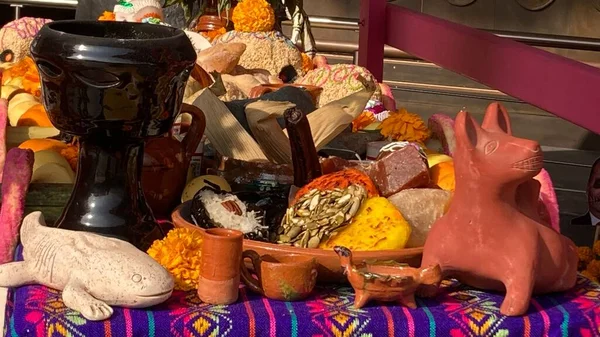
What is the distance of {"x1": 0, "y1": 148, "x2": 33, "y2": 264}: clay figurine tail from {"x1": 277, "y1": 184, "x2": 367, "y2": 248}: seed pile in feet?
1.16

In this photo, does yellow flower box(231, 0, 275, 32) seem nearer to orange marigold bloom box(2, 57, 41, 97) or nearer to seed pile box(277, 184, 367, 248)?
orange marigold bloom box(2, 57, 41, 97)

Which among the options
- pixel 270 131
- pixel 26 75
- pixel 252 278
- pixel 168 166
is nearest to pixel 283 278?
pixel 252 278

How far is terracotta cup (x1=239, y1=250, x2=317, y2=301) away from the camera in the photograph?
1.00 meters

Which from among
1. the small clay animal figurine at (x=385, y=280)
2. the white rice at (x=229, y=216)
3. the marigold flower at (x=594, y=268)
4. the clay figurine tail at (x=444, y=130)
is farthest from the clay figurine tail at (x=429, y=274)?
the marigold flower at (x=594, y=268)

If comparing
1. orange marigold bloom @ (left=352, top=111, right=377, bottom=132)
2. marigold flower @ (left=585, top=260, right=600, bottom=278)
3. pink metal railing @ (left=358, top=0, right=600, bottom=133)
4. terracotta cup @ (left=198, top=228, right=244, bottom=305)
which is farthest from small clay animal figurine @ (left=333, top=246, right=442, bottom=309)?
marigold flower @ (left=585, top=260, right=600, bottom=278)

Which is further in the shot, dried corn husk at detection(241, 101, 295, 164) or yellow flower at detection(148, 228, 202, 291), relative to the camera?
dried corn husk at detection(241, 101, 295, 164)

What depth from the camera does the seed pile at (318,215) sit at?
109cm

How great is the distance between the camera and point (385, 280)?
0.99m

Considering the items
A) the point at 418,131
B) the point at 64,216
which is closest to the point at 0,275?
the point at 64,216

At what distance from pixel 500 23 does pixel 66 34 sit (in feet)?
15.3

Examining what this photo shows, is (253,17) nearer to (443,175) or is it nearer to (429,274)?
(443,175)

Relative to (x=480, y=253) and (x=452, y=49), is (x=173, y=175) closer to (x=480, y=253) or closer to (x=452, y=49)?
(x=480, y=253)

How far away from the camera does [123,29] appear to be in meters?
1.16

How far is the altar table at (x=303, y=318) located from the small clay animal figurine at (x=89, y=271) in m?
0.01
